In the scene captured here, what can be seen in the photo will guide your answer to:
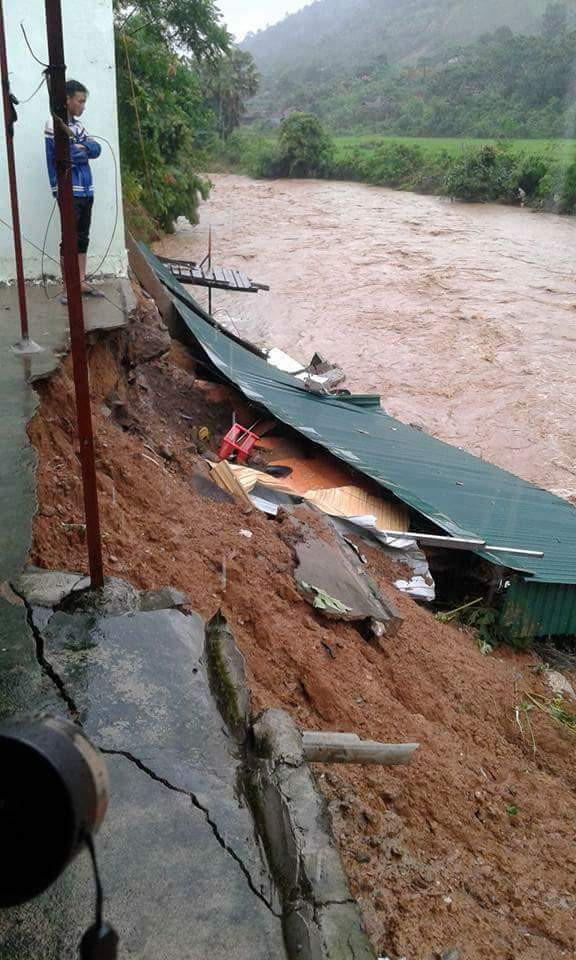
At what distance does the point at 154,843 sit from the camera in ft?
6.28

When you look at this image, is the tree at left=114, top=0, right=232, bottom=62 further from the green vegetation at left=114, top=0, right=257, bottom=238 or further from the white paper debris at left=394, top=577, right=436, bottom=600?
the white paper debris at left=394, top=577, right=436, bottom=600

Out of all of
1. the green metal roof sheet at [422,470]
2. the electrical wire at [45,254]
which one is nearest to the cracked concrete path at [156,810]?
the electrical wire at [45,254]

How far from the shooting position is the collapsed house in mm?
6242

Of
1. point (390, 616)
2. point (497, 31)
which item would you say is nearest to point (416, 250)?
point (390, 616)

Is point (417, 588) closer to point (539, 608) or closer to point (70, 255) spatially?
point (539, 608)

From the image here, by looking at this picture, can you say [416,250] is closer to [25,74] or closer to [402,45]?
[25,74]

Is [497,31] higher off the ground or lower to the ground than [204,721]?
higher

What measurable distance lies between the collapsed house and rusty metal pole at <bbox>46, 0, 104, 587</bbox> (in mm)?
4136

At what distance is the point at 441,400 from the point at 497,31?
65.2 meters

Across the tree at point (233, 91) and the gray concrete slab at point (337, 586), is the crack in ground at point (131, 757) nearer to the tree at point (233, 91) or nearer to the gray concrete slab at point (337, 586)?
the gray concrete slab at point (337, 586)

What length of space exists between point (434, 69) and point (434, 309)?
5627 cm

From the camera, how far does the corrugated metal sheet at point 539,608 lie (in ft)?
20.1

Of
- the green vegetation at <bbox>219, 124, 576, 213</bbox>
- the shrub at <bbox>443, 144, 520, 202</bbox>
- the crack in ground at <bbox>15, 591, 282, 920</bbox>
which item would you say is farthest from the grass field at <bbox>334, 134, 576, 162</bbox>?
the crack in ground at <bbox>15, 591, 282, 920</bbox>

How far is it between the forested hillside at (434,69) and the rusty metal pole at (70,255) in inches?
1555
